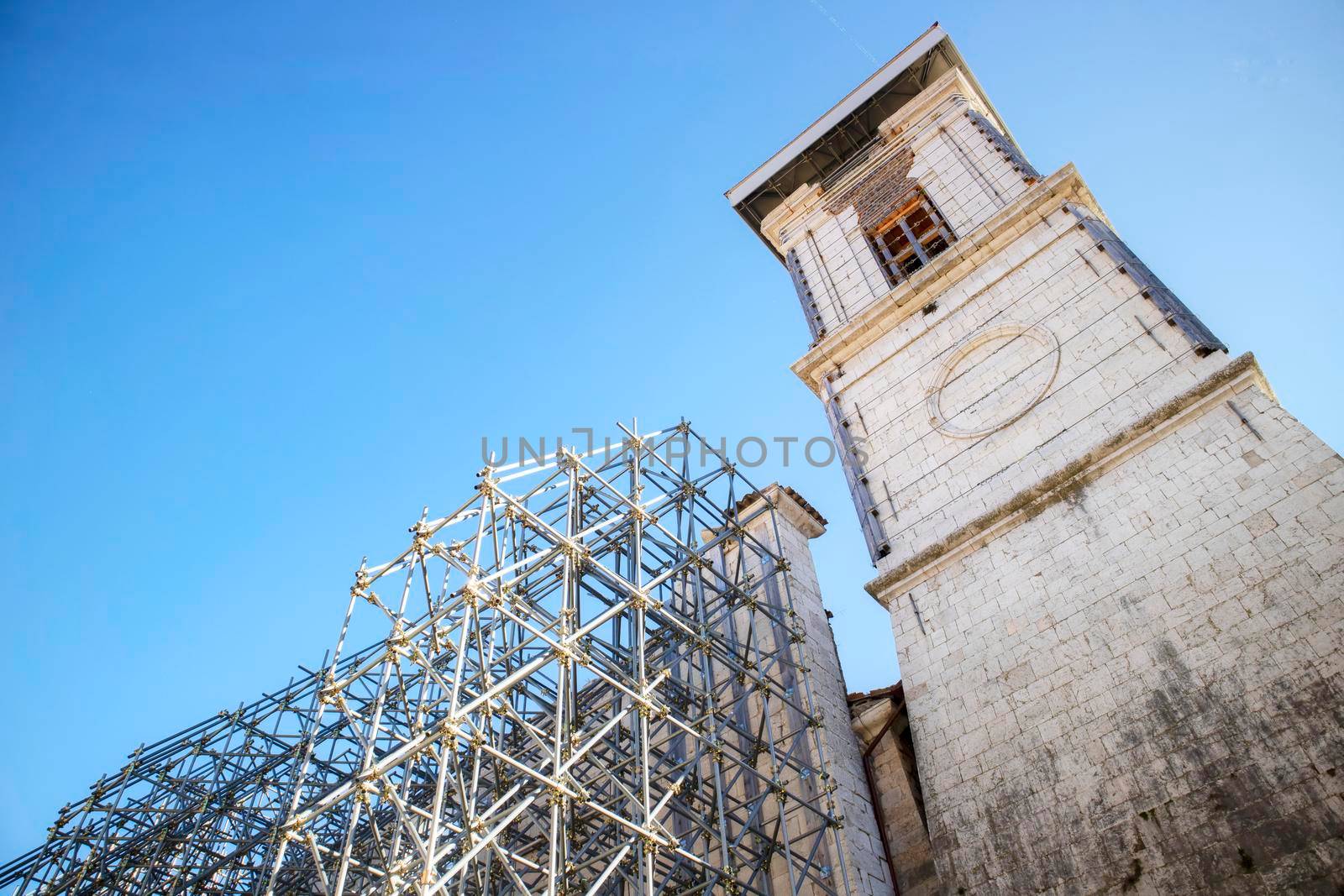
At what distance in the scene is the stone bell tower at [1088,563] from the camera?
8305 millimetres

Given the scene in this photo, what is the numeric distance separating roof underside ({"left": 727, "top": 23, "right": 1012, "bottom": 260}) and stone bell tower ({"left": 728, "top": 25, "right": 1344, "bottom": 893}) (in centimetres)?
814

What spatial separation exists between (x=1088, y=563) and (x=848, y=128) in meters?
17.2

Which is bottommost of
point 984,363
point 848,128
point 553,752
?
point 553,752

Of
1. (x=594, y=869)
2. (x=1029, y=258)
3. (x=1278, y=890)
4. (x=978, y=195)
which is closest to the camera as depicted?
(x=1278, y=890)

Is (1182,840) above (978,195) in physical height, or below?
below

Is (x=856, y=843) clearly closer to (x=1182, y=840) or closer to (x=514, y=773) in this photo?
(x=1182, y=840)

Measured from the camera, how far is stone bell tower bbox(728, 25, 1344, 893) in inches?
327

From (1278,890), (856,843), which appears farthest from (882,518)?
(1278,890)

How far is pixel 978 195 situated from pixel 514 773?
44.6ft

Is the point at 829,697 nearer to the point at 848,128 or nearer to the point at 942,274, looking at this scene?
the point at 942,274

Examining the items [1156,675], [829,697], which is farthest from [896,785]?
[1156,675]

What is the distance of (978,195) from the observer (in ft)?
58.5

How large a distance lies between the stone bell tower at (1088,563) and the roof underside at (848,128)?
26.7 feet

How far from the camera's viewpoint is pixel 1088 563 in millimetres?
10719
